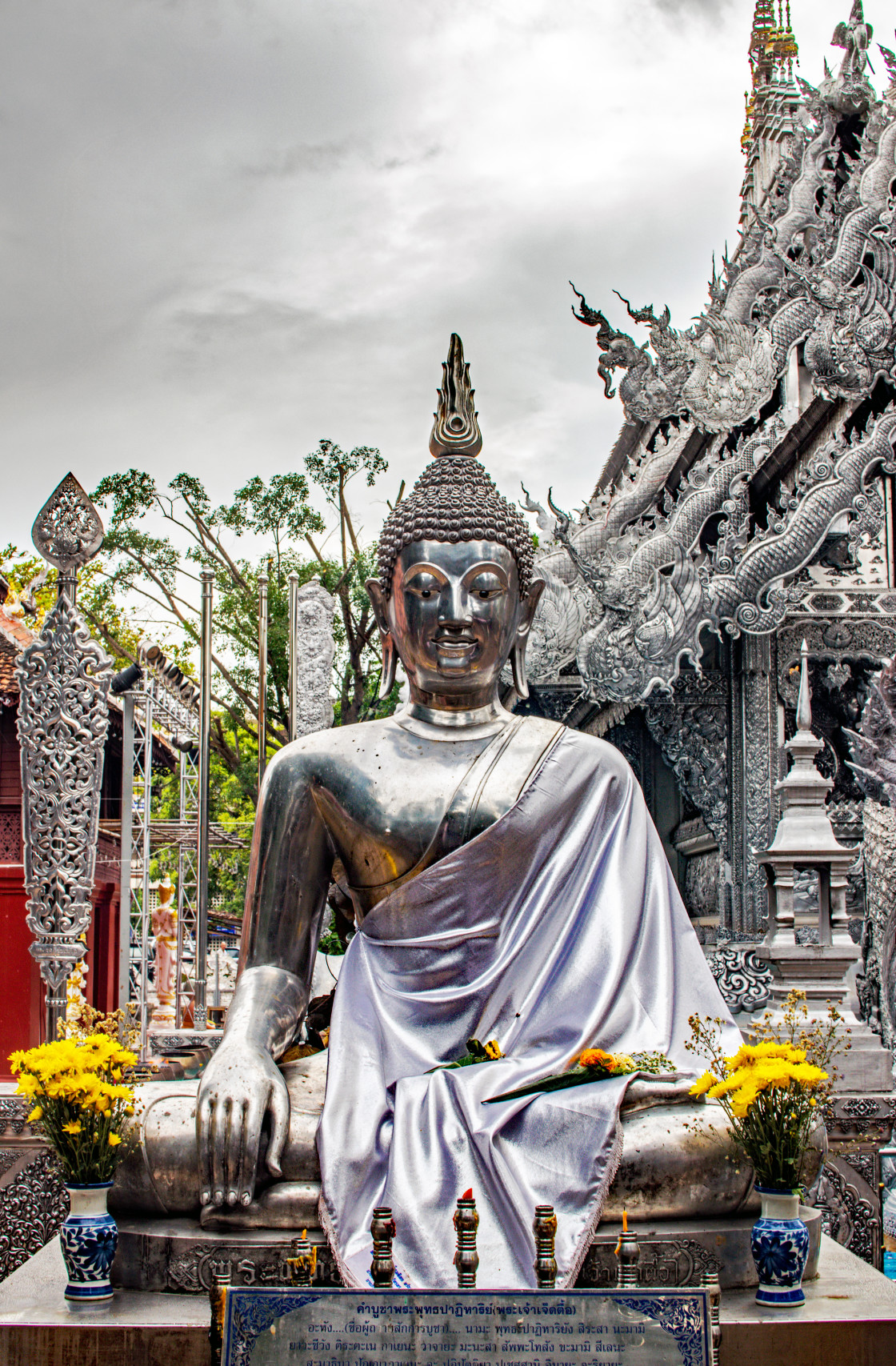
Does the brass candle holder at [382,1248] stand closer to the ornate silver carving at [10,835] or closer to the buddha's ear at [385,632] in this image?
the buddha's ear at [385,632]

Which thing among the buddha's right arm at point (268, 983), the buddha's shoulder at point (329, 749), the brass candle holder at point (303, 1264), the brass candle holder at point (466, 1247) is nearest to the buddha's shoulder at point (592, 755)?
the buddha's shoulder at point (329, 749)

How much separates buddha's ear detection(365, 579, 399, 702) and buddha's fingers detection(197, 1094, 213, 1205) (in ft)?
5.12

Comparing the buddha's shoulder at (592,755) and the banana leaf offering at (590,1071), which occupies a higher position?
the buddha's shoulder at (592,755)

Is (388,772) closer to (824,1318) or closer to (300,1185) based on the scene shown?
(300,1185)

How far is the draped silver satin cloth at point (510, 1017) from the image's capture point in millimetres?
3033

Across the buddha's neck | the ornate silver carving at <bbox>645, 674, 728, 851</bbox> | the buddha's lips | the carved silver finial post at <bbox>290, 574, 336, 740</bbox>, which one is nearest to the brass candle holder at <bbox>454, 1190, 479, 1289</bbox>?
the buddha's neck

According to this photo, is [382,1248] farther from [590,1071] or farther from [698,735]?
Result: [698,735]

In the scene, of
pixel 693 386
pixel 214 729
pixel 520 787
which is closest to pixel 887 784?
pixel 693 386

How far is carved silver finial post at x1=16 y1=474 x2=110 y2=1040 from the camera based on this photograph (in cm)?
656

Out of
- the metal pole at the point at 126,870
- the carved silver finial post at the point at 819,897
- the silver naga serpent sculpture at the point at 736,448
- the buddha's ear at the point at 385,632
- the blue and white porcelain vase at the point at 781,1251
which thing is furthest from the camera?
the silver naga serpent sculpture at the point at 736,448

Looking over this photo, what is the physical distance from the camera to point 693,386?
1057cm

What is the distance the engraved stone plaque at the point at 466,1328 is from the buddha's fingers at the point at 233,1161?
1.84 feet

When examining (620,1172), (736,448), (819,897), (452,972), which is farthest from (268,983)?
(736,448)

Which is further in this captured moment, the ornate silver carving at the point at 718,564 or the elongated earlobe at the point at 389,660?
Answer: the ornate silver carving at the point at 718,564
